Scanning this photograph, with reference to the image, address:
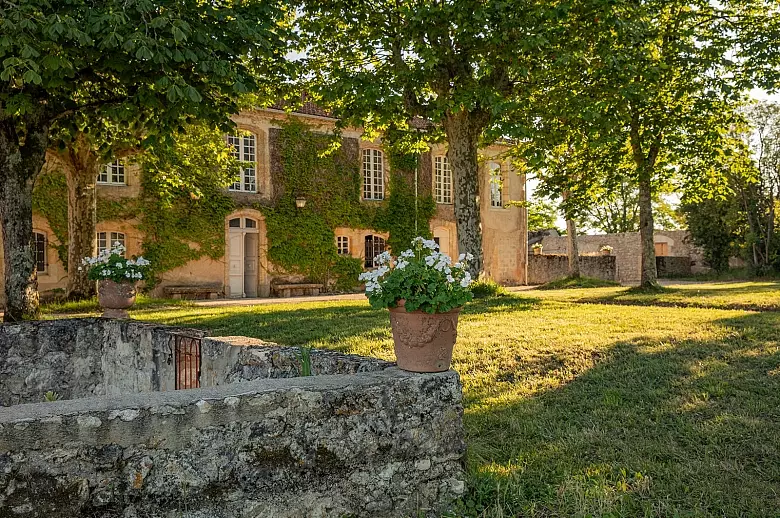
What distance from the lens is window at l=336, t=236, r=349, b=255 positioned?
72.1 ft

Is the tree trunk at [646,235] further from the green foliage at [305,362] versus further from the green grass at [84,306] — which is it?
the green foliage at [305,362]

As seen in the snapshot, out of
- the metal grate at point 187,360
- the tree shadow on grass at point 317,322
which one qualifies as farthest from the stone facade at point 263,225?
the metal grate at point 187,360

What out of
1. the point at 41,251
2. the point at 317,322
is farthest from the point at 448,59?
the point at 41,251

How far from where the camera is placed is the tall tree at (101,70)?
653cm

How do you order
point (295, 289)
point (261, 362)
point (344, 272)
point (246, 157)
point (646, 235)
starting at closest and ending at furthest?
point (261, 362)
point (646, 235)
point (246, 157)
point (295, 289)
point (344, 272)

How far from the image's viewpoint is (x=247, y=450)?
2826 mm

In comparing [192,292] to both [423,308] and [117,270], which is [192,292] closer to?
[117,270]

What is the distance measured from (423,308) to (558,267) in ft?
80.8

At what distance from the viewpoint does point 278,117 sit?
66.9 ft

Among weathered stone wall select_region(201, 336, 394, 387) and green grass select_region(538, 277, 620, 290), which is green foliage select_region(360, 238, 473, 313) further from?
green grass select_region(538, 277, 620, 290)

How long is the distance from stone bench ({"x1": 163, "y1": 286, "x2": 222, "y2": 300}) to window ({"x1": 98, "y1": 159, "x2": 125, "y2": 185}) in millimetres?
3344

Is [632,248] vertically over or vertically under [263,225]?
under

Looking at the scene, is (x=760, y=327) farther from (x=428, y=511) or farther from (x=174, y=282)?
(x=174, y=282)

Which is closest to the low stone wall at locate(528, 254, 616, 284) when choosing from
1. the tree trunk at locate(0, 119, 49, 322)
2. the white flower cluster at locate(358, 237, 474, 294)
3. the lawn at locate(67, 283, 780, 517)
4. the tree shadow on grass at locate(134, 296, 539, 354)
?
the tree shadow on grass at locate(134, 296, 539, 354)
